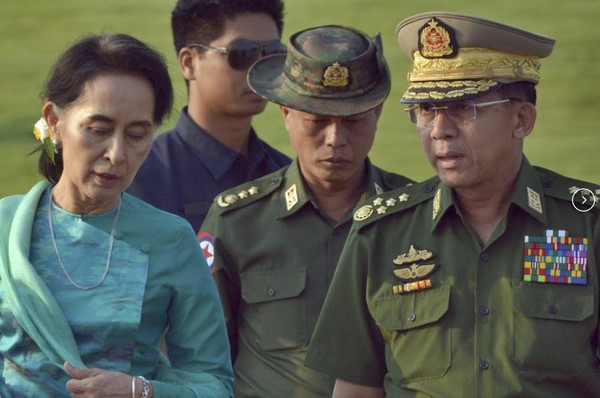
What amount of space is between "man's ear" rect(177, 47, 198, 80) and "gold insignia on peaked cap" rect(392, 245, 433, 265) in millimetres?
2178

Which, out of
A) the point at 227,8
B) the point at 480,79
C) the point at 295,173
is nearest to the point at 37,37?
the point at 227,8

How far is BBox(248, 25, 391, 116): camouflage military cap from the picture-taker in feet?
19.0

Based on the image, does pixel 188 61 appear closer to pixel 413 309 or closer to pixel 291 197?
pixel 291 197

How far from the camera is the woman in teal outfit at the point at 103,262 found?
4363 millimetres

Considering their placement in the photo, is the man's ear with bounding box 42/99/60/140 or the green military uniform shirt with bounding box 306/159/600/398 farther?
the green military uniform shirt with bounding box 306/159/600/398

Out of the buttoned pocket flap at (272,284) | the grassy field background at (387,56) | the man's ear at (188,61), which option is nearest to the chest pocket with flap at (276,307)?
the buttoned pocket flap at (272,284)

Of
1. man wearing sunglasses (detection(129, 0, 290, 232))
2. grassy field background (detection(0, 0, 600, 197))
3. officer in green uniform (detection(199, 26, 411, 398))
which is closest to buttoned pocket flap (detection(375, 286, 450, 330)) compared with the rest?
officer in green uniform (detection(199, 26, 411, 398))

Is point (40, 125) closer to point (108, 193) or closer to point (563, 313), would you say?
point (108, 193)

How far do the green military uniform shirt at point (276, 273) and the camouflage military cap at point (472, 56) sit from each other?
3.00ft

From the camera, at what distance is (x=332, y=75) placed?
5.80 meters

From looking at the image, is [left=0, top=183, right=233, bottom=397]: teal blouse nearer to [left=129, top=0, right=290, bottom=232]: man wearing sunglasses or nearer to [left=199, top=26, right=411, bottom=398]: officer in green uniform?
[left=199, top=26, right=411, bottom=398]: officer in green uniform

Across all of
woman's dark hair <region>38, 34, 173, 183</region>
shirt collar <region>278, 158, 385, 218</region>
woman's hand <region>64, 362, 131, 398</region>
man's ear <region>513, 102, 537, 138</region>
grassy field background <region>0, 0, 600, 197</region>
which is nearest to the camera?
woman's hand <region>64, 362, 131, 398</region>

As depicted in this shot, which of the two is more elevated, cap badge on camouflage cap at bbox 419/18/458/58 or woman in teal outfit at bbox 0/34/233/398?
cap badge on camouflage cap at bbox 419/18/458/58

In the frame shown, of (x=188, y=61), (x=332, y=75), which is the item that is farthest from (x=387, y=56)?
(x=332, y=75)
